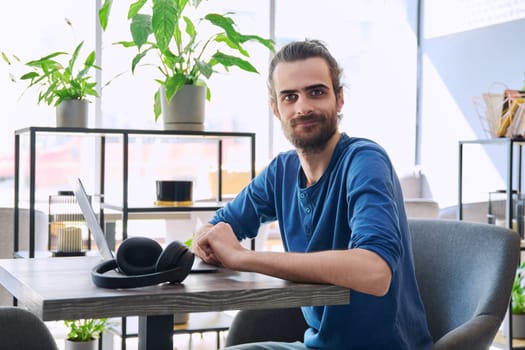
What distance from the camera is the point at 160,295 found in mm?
1217

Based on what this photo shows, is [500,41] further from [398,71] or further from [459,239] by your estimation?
[459,239]

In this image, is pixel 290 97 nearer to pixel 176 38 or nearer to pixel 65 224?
pixel 176 38

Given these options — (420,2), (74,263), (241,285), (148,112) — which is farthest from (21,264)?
(420,2)

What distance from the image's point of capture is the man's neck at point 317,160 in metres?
1.82

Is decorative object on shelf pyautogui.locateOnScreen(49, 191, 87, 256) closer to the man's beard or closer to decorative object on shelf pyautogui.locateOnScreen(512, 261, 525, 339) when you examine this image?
the man's beard

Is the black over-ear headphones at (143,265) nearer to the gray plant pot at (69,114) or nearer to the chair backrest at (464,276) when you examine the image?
the chair backrest at (464,276)

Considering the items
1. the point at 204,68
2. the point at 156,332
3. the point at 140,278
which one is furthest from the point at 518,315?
the point at 140,278

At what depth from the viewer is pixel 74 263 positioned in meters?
1.68

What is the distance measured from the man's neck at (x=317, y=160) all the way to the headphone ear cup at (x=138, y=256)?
559 millimetres

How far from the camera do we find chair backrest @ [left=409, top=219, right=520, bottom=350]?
1.66 meters

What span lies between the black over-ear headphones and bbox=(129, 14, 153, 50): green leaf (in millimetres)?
1552

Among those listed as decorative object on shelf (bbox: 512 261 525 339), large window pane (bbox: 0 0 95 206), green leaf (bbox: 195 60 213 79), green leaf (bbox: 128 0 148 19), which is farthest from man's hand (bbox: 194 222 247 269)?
large window pane (bbox: 0 0 95 206)

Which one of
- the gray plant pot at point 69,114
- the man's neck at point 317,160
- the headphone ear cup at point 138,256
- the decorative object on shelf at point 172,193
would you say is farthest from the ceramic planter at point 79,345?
the headphone ear cup at point 138,256

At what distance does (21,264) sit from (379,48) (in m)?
6.81
